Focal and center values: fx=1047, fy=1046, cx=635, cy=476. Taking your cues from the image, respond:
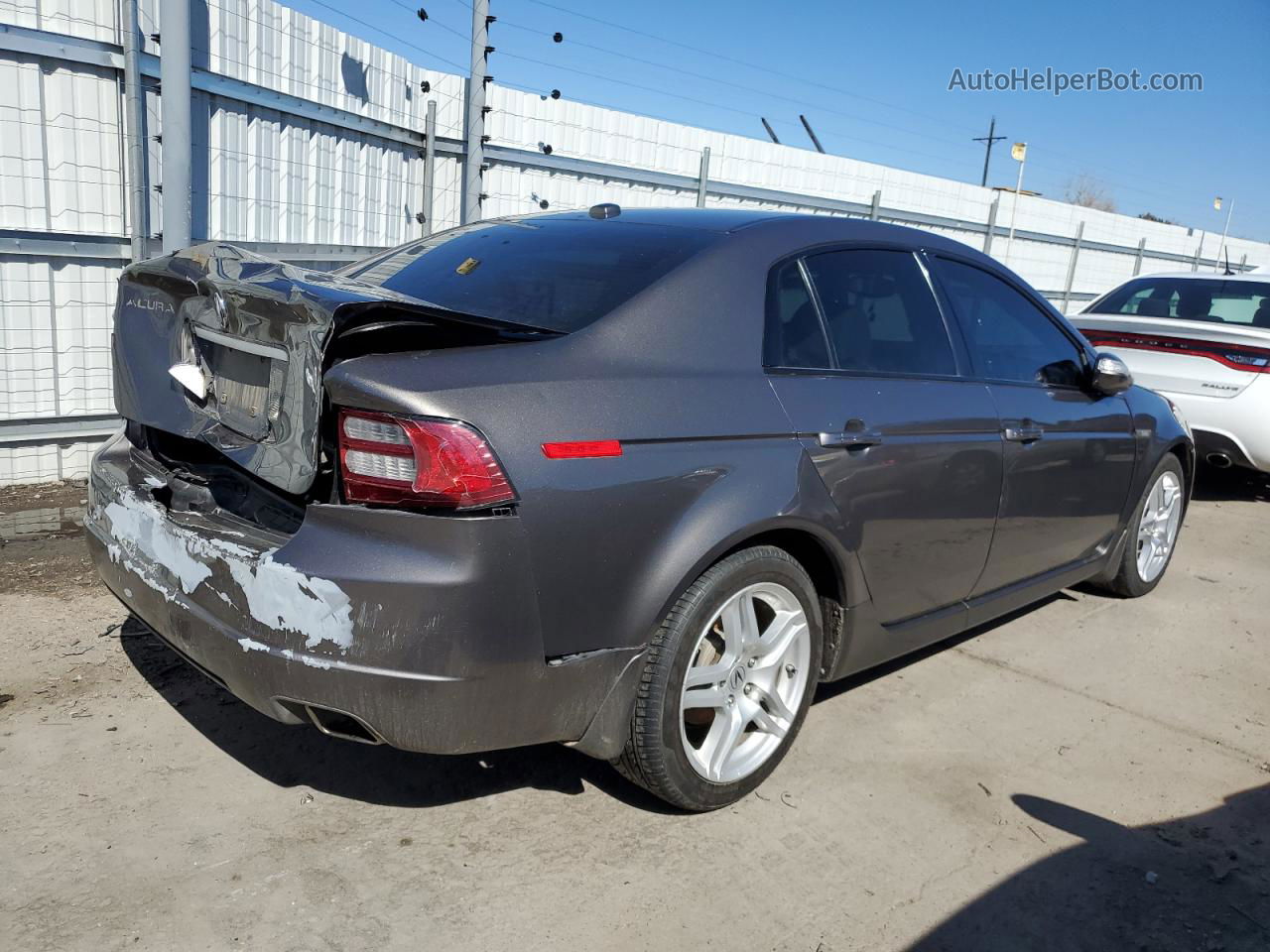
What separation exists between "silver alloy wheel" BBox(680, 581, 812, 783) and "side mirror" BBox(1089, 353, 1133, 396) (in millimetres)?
1962

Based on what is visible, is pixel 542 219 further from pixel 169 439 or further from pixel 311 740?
pixel 311 740

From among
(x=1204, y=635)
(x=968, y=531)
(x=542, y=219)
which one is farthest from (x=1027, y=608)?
(x=542, y=219)

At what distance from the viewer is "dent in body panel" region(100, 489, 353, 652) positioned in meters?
2.23

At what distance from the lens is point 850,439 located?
298 cm

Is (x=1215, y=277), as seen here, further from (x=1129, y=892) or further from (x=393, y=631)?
(x=393, y=631)

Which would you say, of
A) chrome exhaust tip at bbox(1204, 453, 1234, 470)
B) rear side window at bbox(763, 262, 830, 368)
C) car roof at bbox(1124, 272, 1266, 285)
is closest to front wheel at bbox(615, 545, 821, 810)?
rear side window at bbox(763, 262, 830, 368)

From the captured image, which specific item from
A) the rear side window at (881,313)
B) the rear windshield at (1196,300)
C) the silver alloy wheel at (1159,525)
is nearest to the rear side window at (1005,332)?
the rear side window at (881,313)

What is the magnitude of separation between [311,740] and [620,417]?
149 cm

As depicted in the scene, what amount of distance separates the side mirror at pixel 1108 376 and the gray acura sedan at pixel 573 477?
630mm

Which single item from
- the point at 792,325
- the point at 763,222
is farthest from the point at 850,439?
the point at 763,222

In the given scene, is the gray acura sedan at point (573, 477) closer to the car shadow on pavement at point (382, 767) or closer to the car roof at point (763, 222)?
the car roof at point (763, 222)

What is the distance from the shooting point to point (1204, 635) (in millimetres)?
4684

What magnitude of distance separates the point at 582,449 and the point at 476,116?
5795 mm

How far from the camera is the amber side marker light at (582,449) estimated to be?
90.7 inches
